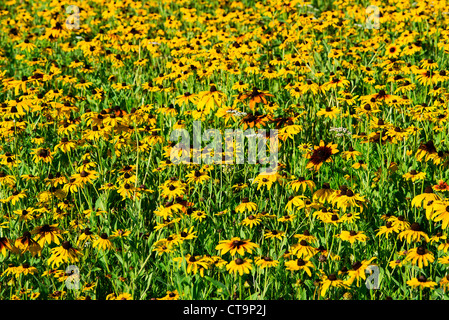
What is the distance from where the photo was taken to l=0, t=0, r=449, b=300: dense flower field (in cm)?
338

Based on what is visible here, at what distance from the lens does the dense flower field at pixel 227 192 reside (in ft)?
11.1

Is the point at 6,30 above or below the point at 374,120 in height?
above

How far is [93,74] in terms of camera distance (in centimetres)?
761

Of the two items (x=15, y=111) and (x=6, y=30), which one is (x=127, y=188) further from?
(x=6, y=30)

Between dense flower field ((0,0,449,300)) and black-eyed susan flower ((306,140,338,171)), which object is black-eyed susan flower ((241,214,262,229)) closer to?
dense flower field ((0,0,449,300))

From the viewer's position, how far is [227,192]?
174 inches

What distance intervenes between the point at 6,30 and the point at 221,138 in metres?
5.42

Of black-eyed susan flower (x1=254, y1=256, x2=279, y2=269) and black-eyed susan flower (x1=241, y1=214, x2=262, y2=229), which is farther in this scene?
black-eyed susan flower (x1=241, y1=214, x2=262, y2=229)

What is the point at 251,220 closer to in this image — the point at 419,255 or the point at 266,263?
the point at 266,263

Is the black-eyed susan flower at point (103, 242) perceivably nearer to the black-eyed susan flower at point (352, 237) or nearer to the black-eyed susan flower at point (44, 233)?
the black-eyed susan flower at point (44, 233)

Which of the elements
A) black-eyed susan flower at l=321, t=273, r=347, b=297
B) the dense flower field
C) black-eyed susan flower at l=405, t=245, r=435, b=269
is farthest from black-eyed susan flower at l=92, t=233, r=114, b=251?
black-eyed susan flower at l=405, t=245, r=435, b=269

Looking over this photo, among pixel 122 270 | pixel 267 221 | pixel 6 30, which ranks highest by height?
pixel 6 30
